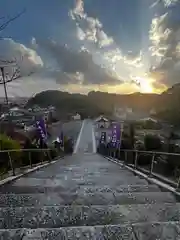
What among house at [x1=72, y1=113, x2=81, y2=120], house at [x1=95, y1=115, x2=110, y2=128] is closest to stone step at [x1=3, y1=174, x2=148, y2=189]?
house at [x1=95, y1=115, x2=110, y2=128]

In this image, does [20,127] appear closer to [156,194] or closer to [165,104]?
[165,104]

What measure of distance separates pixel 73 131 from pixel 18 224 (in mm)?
41398

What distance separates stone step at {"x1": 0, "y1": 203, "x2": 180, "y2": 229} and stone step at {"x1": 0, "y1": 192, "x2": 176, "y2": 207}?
45 cm

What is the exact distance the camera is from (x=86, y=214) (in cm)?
235

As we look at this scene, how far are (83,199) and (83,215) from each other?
79 cm

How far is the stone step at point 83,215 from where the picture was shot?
2.21 metres

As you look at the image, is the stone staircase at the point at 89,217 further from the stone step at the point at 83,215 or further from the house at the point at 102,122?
the house at the point at 102,122

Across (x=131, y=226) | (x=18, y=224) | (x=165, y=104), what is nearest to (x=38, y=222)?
(x=18, y=224)

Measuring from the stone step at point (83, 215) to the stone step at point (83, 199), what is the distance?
1.47 ft

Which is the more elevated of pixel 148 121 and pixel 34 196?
pixel 34 196

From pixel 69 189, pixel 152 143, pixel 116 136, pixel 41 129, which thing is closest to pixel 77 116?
pixel 152 143

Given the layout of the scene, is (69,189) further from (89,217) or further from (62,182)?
(89,217)

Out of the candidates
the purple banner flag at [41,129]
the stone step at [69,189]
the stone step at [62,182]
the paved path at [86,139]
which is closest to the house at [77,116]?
the paved path at [86,139]

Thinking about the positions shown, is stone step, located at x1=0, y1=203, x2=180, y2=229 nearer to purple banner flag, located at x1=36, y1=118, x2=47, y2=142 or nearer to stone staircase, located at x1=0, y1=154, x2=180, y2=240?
stone staircase, located at x1=0, y1=154, x2=180, y2=240
